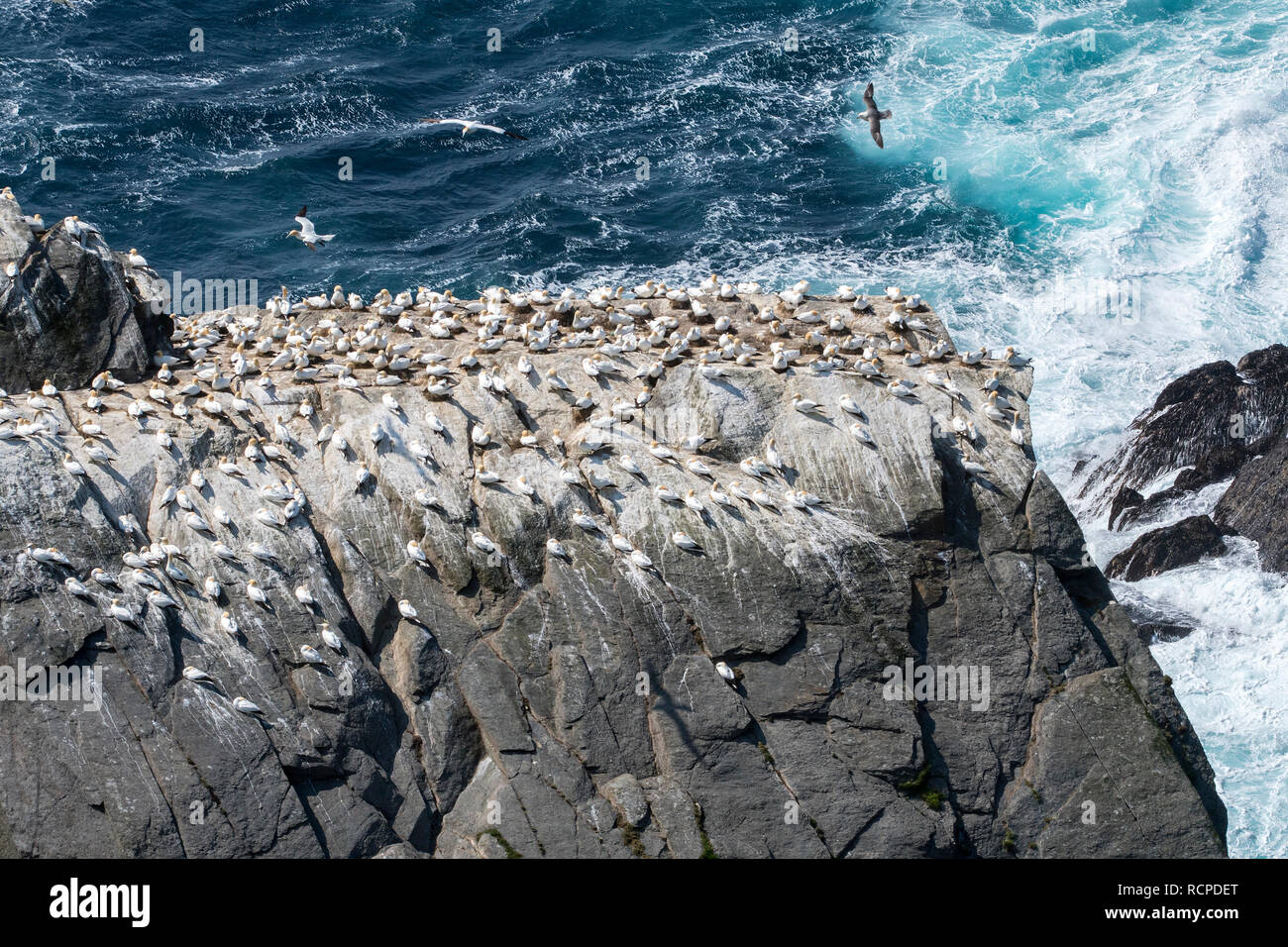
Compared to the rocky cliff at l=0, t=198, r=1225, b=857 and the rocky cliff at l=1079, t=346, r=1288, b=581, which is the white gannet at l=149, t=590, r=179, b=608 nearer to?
the rocky cliff at l=0, t=198, r=1225, b=857

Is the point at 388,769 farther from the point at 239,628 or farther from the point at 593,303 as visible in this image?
the point at 593,303

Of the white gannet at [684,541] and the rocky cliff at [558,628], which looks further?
the white gannet at [684,541]

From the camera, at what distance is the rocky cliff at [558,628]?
68.3ft

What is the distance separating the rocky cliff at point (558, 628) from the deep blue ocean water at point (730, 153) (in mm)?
12941

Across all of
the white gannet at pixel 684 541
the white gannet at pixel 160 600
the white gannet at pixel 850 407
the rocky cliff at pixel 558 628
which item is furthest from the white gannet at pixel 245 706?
the white gannet at pixel 850 407

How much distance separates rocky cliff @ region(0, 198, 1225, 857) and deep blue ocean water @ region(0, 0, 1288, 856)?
1294 cm

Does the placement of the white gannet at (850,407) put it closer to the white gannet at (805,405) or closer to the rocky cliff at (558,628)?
the rocky cliff at (558,628)

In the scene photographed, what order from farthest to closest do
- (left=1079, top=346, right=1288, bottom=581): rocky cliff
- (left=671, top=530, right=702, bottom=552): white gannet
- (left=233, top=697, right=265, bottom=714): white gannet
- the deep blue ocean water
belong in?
the deep blue ocean water → (left=1079, top=346, right=1288, bottom=581): rocky cliff → (left=671, top=530, right=702, bottom=552): white gannet → (left=233, top=697, right=265, bottom=714): white gannet

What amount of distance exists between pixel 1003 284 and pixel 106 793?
32.4 meters

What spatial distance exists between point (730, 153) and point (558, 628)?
1213 inches

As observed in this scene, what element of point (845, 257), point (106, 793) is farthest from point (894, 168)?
point (106, 793)

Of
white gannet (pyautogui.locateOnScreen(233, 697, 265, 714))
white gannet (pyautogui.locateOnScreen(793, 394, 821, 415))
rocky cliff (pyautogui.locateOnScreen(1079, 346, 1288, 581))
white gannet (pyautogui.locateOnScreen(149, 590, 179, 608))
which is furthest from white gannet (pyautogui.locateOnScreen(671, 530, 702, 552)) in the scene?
rocky cliff (pyautogui.locateOnScreen(1079, 346, 1288, 581))

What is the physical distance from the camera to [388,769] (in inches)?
848

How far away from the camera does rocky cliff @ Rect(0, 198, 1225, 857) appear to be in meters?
20.8
